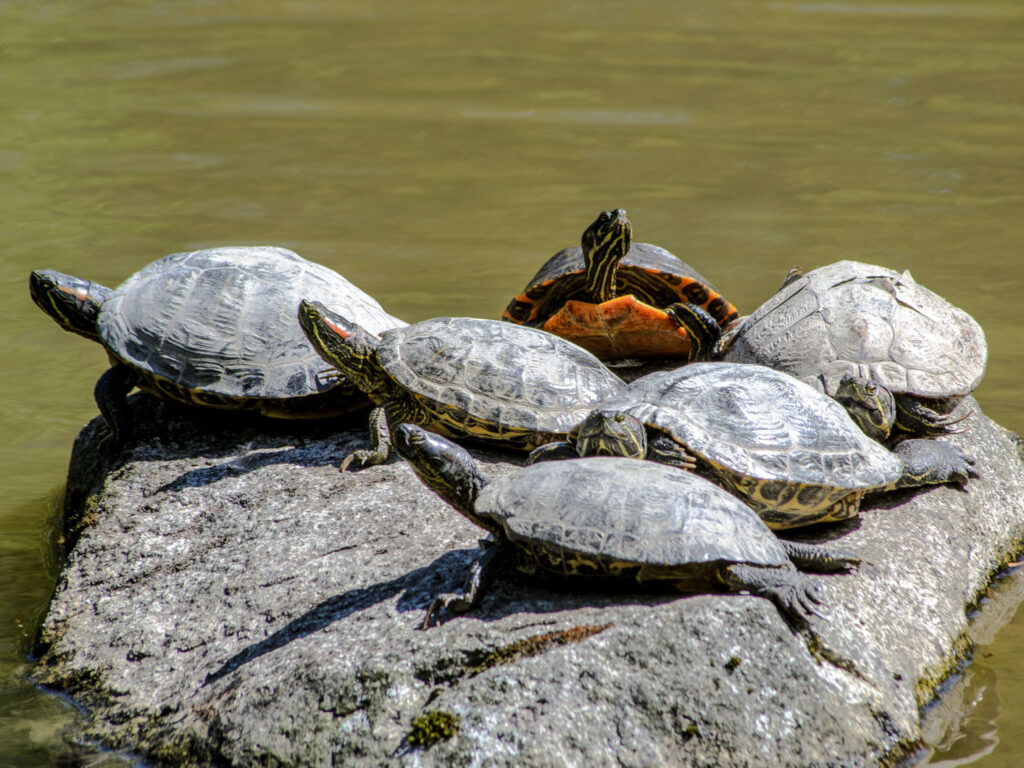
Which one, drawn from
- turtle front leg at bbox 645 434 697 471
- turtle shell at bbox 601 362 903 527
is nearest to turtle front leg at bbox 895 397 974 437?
turtle shell at bbox 601 362 903 527

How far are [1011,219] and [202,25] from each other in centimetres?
1311

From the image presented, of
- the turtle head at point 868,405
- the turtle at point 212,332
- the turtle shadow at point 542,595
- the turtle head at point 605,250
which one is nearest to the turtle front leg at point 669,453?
the turtle shadow at point 542,595

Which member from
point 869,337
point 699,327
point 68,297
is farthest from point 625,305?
point 68,297

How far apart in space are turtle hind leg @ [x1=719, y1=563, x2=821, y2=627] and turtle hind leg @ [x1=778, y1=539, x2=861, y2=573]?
14.5 inches

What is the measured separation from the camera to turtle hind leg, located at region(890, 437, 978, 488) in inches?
193

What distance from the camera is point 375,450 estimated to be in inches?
198

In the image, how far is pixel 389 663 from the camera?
3.44 m

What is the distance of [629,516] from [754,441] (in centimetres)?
93

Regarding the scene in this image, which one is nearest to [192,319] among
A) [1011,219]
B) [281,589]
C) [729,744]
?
[281,589]

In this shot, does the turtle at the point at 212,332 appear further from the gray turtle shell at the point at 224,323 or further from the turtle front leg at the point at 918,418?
the turtle front leg at the point at 918,418

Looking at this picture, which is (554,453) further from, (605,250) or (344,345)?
(605,250)

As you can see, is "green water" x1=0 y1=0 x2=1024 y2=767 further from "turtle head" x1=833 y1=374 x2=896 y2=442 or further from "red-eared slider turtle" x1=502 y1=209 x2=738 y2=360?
"turtle head" x1=833 y1=374 x2=896 y2=442

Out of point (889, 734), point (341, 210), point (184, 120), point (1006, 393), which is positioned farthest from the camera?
point (184, 120)

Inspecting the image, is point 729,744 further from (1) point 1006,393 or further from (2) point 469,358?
(1) point 1006,393
